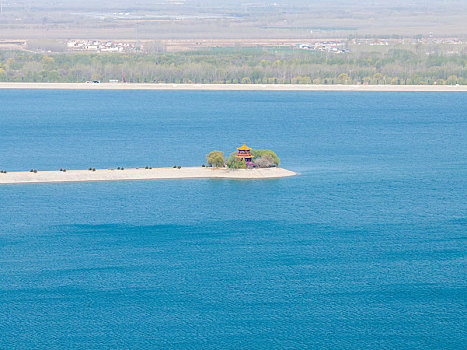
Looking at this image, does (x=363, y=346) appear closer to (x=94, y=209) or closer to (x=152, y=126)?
(x=94, y=209)

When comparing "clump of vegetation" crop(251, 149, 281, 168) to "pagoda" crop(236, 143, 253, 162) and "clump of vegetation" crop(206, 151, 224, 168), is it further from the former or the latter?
"clump of vegetation" crop(206, 151, 224, 168)

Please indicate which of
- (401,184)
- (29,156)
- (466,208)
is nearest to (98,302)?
(466,208)

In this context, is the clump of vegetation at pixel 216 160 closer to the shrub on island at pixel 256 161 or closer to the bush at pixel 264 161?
the shrub on island at pixel 256 161

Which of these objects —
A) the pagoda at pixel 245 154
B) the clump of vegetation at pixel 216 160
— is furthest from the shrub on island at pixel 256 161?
the clump of vegetation at pixel 216 160

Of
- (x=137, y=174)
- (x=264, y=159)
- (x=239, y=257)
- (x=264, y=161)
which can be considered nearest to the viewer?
(x=239, y=257)

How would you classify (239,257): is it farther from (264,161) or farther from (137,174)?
(264,161)

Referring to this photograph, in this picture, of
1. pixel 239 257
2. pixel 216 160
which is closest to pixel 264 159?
pixel 216 160
